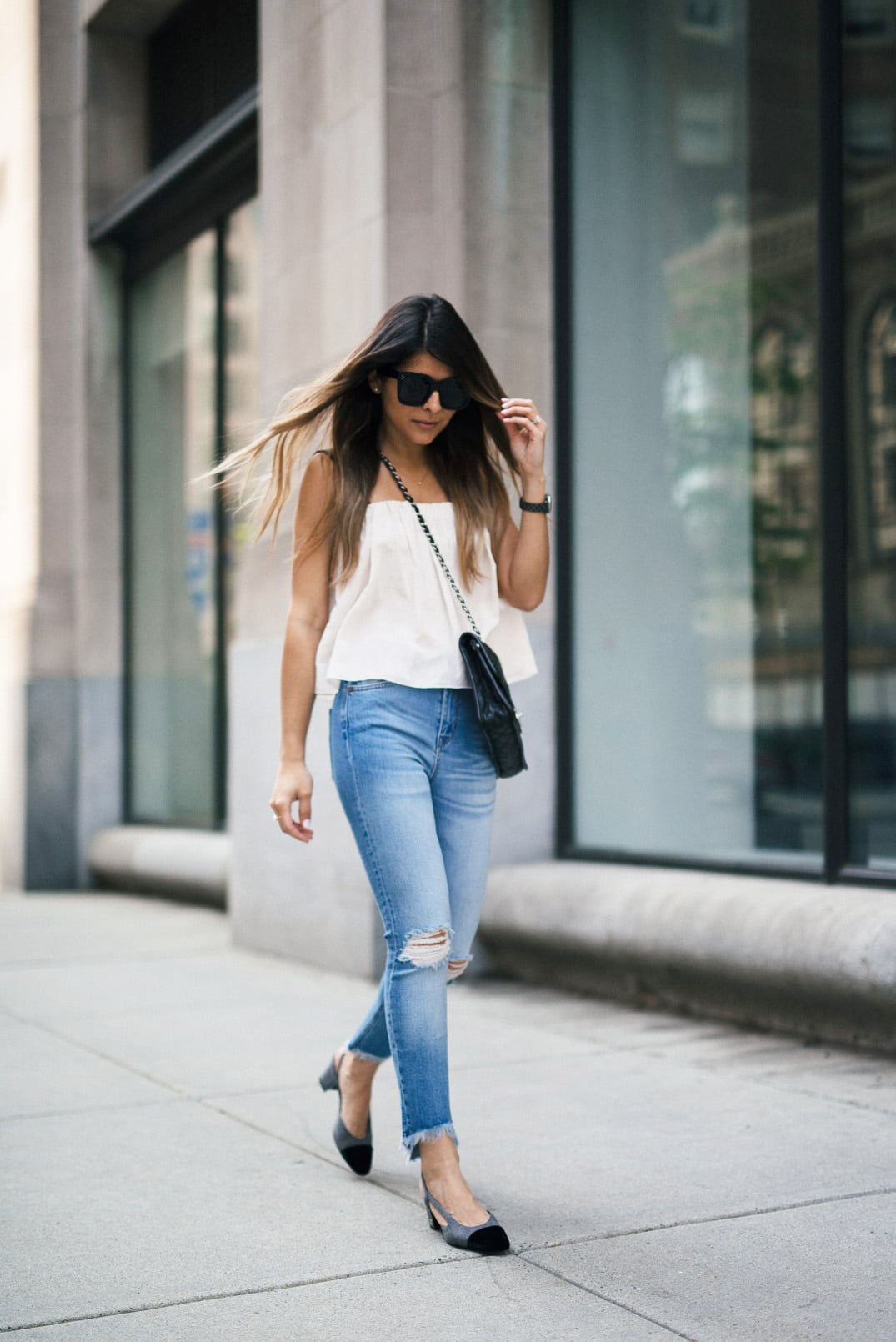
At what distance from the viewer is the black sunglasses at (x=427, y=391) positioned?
3.57m

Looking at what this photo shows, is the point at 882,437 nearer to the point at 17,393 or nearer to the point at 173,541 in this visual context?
the point at 173,541

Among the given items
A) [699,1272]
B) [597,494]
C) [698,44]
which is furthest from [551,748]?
[699,1272]

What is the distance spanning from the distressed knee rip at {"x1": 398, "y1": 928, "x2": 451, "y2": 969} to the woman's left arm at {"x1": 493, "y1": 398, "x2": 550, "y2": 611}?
2.77ft

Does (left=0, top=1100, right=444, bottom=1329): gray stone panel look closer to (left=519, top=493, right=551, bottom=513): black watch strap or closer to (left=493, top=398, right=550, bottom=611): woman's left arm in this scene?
(left=493, top=398, right=550, bottom=611): woman's left arm

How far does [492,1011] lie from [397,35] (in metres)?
4.19

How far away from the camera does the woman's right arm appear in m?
3.69

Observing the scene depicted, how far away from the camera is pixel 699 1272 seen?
3172mm

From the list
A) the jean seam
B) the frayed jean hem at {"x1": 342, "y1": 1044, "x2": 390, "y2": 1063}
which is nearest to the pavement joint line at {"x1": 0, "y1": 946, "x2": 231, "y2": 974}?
the frayed jean hem at {"x1": 342, "y1": 1044, "x2": 390, "y2": 1063}

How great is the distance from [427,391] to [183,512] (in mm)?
7671

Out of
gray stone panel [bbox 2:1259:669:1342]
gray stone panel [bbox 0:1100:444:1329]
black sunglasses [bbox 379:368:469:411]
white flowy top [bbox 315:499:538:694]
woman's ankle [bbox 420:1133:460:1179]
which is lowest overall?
gray stone panel [bbox 0:1100:444:1329]

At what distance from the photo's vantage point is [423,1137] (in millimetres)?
3430

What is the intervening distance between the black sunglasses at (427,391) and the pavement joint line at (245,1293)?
1813 millimetres

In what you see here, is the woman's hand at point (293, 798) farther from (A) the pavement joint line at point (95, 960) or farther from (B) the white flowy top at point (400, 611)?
(A) the pavement joint line at point (95, 960)


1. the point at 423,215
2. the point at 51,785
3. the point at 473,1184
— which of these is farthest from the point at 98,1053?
the point at 51,785
